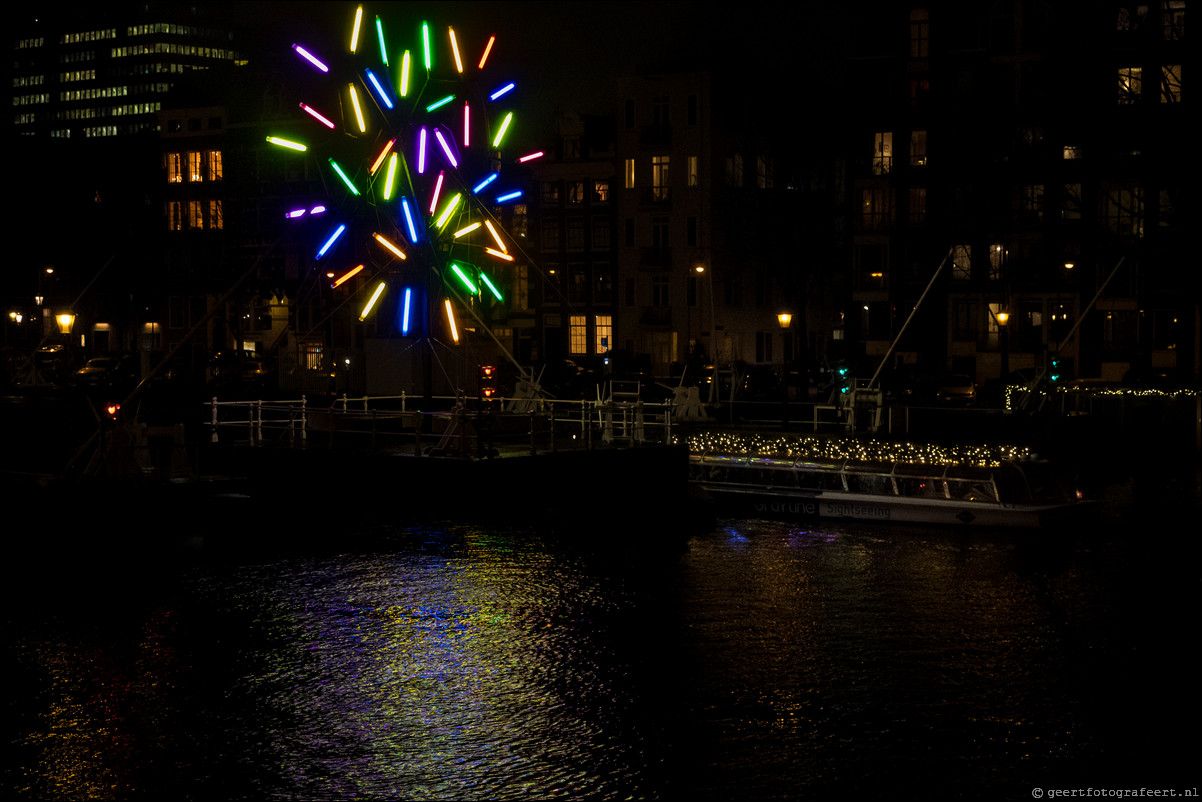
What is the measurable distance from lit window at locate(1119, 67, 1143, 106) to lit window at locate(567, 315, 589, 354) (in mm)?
33505

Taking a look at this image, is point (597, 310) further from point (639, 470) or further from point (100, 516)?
point (100, 516)

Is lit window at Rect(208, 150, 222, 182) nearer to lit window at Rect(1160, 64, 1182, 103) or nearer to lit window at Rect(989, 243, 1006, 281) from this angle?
lit window at Rect(989, 243, 1006, 281)

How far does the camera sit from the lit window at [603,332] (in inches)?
3086

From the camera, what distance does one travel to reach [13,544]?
22.6 metres

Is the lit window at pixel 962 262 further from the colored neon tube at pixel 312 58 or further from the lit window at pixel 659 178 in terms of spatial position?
the colored neon tube at pixel 312 58

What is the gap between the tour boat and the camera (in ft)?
81.6

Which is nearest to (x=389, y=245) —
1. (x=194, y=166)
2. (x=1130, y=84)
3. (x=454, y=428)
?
(x=454, y=428)

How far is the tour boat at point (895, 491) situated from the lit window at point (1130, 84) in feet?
162

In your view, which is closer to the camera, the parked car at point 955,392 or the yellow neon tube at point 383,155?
the yellow neon tube at point 383,155

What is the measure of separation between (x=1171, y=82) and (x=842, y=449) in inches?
1830

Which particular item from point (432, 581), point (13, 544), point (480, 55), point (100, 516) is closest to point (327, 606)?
point (432, 581)

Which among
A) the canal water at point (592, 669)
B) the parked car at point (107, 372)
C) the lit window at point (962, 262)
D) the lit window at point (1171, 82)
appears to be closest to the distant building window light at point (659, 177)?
the lit window at point (962, 262)

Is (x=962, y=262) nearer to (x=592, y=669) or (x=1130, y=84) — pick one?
(x=1130, y=84)

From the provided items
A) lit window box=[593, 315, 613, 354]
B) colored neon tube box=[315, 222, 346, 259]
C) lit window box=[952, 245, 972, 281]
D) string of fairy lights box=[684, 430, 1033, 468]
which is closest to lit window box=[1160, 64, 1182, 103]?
lit window box=[952, 245, 972, 281]
